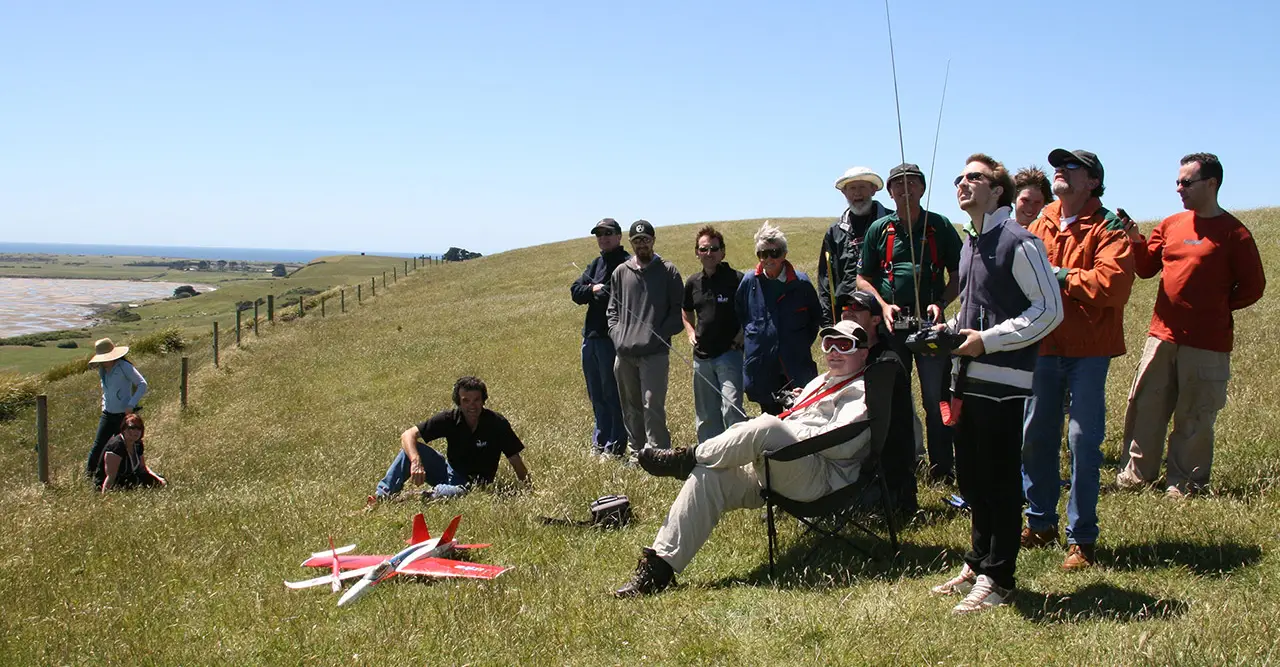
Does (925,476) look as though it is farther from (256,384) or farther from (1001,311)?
(256,384)

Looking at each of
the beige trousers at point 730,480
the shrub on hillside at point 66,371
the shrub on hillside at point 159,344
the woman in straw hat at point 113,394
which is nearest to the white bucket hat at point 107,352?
the woman in straw hat at point 113,394

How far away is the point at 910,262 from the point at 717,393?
2244mm

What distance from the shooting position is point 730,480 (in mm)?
5211

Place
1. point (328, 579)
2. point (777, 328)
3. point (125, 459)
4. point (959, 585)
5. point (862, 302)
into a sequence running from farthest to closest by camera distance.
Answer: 1. point (125, 459)
2. point (777, 328)
3. point (328, 579)
4. point (862, 302)
5. point (959, 585)

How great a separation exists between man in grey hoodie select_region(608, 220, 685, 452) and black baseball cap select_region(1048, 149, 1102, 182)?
4.16m

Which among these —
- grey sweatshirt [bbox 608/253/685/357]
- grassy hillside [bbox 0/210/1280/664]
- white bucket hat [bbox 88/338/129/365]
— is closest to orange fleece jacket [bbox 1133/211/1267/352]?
grassy hillside [bbox 0/210/1280/664]

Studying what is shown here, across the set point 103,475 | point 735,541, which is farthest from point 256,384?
point 735,541

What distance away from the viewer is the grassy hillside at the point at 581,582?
4102 mm

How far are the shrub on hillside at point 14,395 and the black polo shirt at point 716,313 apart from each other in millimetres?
23476

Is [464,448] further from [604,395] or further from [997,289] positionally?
[997,289]

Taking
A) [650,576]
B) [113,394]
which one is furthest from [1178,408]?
[113,394]

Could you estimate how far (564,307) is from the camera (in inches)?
1111

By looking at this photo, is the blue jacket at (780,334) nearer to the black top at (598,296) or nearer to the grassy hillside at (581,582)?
the grassy hillside at (581,582)

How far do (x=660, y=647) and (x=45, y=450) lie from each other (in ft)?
37.8
